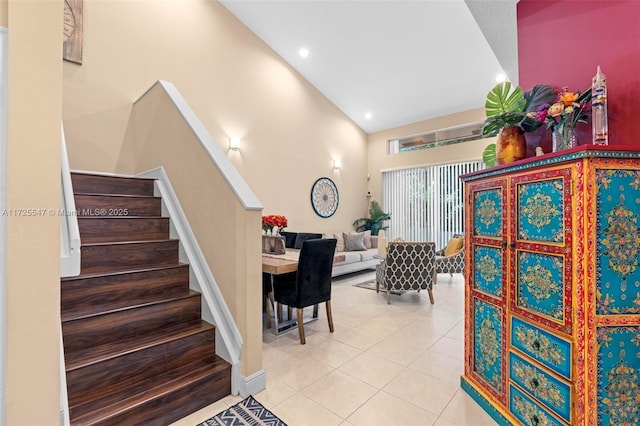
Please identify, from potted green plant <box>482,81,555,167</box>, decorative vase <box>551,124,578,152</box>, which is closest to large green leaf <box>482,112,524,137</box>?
potted green plant <box>482,81,555,167</box>

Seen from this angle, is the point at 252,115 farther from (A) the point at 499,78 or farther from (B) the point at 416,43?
(A) the point at 499,78

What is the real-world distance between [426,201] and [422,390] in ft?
18.0

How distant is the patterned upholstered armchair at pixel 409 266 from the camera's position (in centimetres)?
397

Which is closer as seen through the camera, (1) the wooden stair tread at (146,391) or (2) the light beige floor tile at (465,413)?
(1) the wooden stair tread at (146,391)

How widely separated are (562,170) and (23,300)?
2.23 m

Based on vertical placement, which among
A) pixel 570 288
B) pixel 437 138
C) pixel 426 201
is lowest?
pixel 570 288

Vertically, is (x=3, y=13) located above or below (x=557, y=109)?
above

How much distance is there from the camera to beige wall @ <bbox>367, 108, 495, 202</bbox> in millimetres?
6285

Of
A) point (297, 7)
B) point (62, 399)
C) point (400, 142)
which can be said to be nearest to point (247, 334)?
point (62, 399)

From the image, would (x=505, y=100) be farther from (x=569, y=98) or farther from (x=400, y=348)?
(x=400, y=348)

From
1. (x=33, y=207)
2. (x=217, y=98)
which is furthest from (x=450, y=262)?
(x=33, y=207)

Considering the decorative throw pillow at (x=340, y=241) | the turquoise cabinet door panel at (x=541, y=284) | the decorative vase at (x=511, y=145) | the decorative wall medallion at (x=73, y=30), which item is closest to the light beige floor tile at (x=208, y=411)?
the turquoise cabinet door panel at (x=541, y=284)

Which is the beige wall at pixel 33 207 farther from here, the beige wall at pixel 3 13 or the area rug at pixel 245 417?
the area rug at pixel 245 417

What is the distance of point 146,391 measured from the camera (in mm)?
1715
